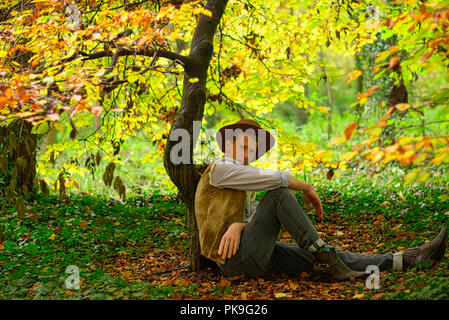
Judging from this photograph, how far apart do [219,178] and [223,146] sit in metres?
0.44

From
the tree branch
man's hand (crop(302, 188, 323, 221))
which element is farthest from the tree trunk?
man's hand (crop(302, 188, 323, 221))

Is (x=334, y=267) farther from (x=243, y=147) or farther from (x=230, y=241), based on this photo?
(x=243, y=147)

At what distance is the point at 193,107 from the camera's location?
156 inches

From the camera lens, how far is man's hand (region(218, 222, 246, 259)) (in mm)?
3465

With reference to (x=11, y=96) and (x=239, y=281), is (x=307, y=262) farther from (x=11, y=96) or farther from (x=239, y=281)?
(x=11, y=96)

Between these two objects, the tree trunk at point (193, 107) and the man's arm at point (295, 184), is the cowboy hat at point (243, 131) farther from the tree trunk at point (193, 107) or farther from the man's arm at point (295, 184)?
the man's arm at point (295, 184)

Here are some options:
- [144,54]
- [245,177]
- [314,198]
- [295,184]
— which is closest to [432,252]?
[314,198]

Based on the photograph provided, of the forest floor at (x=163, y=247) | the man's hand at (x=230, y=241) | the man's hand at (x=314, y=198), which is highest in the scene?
the man's hand at (x=314, y=198)

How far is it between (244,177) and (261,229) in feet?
1.43

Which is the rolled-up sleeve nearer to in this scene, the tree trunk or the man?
the man

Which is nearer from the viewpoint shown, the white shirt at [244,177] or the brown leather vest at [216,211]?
the white shirt at [244,177]

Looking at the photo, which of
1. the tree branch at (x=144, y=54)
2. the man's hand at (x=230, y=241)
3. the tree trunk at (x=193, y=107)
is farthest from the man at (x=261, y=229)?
the tree branch at (x=144, y=54)

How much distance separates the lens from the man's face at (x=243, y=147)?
368 centimetres

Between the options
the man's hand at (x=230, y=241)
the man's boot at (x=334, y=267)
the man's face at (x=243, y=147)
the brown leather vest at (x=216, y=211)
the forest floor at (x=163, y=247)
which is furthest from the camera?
the man's face at (x=243, y=147)
